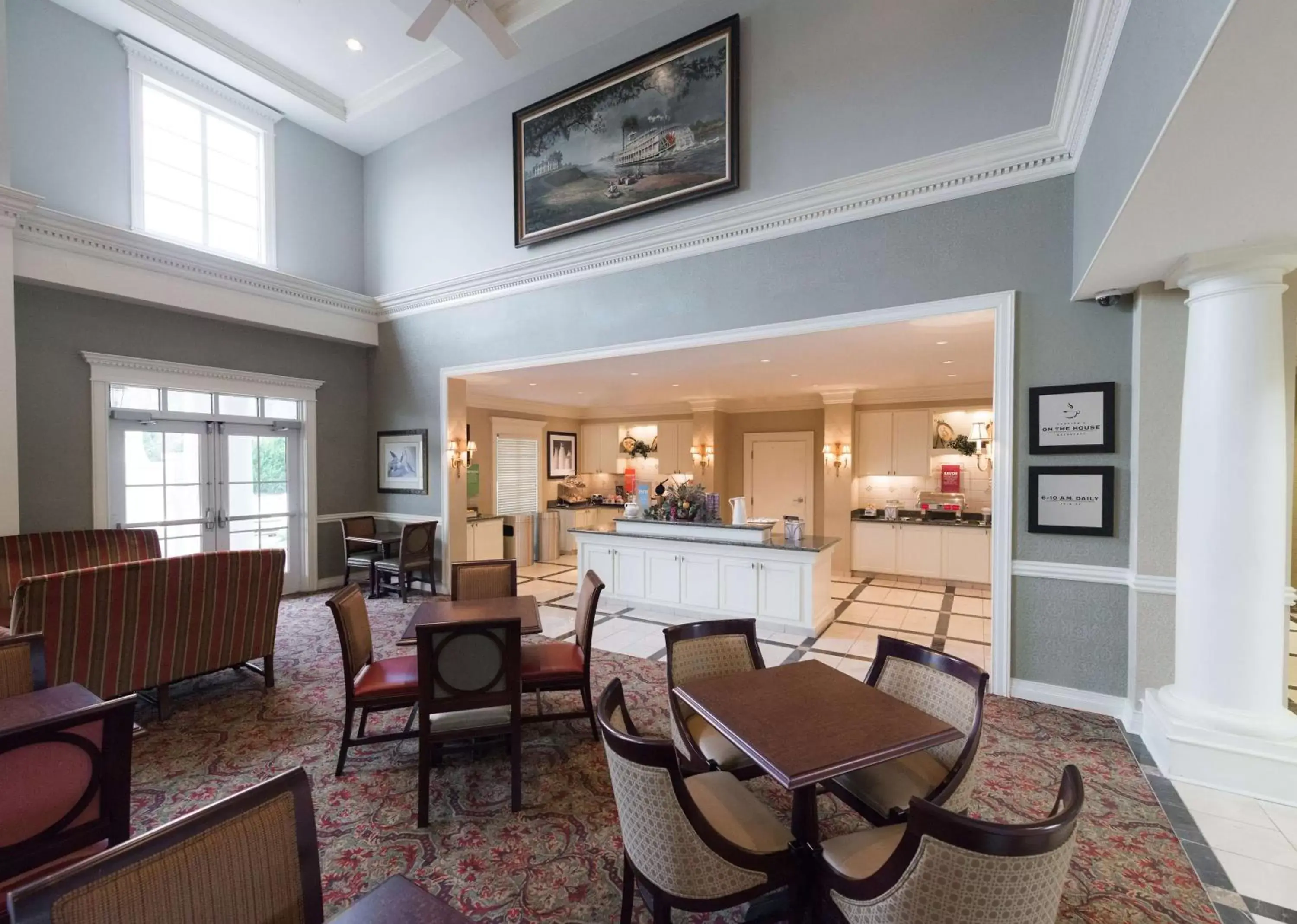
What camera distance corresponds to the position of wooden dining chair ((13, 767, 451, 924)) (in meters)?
0.90

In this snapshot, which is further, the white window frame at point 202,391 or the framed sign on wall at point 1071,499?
the white window frame at point 202,391

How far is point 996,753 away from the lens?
2990 mm

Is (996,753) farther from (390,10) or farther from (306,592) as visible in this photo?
(390,10)

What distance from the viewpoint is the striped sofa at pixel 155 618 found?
9.52ft

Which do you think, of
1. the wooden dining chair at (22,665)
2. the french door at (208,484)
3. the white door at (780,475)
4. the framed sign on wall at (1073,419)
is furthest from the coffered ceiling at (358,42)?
the white door at (780,475)

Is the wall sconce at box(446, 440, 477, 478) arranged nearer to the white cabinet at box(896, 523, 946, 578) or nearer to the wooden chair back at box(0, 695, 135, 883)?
the wooden chair back at box(0, 695, 135, 883)

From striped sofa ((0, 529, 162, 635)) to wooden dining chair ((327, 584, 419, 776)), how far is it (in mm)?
2955

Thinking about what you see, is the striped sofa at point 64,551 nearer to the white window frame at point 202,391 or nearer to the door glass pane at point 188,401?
the white window frame at point 202,391

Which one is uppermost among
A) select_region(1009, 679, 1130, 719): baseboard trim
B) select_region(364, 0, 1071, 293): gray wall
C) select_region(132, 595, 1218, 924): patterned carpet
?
select_region(364, 0, 1071, 293): gray wall

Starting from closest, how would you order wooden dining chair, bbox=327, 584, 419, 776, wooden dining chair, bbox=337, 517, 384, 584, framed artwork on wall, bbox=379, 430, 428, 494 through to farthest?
1. wooden dining chair, bbox=327, 584, 419, 776
2. wooden dining chair, bbox=337, 517, 384, 584
3. framed artwork on wall, bbox=379, 430, 428, 494

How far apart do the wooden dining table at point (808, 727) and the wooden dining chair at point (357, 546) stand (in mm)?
5737

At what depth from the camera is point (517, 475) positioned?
941 centimetres

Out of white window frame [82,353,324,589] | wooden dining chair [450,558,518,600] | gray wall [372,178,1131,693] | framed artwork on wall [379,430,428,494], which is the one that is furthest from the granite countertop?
white window frame [82,353,324,589]

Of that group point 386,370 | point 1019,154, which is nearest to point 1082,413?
point 1019,154
